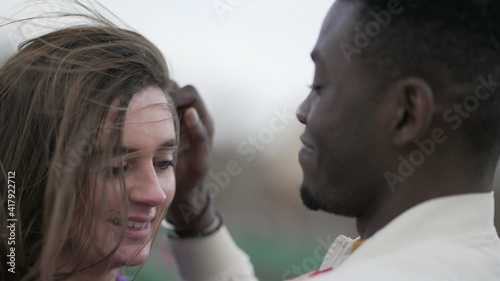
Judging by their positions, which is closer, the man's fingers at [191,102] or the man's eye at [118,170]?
the man's eye at [118,170]

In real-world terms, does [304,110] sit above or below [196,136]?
above

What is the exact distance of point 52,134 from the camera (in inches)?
60.0

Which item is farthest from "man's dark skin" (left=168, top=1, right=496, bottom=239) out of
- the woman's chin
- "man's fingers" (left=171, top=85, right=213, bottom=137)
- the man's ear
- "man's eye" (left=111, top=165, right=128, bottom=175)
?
"man's fingers" (left=171, top=85, right=213, bottom=137)

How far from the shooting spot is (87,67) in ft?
5.15

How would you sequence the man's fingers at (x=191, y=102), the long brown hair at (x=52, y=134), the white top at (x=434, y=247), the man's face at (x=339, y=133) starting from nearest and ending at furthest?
the white top at (x=434, y=247), the man's face at (x=339, y=133), the long brown hair at (x=52, y=134), the man's fingers at (x=191, y=102)

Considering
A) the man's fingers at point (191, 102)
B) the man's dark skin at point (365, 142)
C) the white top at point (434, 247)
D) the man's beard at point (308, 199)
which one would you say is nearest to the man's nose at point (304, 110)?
the man's dark skin at point (365, 142)

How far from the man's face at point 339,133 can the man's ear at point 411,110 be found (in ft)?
0.13

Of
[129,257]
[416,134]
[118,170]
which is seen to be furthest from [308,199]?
[129,257]

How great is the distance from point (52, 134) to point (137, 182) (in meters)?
0.24

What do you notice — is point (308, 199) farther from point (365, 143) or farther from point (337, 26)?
point (337, 26)

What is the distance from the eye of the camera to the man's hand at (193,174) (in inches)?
80.7

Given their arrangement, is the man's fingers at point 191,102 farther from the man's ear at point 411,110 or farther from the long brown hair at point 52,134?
the man's ear at point 411,110

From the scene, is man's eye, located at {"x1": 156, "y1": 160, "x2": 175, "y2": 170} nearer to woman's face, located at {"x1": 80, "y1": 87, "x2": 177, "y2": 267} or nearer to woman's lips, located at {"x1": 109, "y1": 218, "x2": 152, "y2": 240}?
woman's face, located at {"x1": 80, "y1": 87, "x2": 177, "y2": 267}

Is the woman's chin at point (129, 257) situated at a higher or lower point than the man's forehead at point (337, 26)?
lower
